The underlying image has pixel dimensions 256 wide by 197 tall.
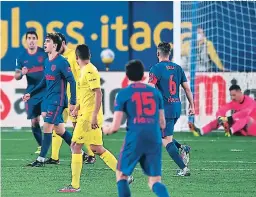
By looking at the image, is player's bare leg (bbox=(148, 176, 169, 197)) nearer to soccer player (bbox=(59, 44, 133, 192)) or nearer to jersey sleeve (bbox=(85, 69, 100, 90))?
soccer player (bbox=(59, 44, 133, 192))

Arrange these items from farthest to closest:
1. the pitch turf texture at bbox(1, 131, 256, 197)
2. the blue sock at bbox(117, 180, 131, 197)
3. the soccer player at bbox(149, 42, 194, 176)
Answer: the soccer player at bbox(149, 42, 194, 176)
the pitch turf texture at bbox(1, 131, 256, 197)
the blue sock at bbox(117, 180, 131, 197)

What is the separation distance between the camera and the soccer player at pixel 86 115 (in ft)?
35.2

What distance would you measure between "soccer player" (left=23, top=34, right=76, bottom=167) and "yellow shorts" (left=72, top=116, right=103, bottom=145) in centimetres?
140

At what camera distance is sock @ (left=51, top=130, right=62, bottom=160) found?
13836mm

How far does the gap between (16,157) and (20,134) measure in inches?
180

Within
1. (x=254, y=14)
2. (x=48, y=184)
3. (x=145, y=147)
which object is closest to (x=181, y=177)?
(x=48, y=184)

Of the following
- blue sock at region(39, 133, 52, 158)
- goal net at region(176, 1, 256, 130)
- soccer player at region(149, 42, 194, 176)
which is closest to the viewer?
soccer player at region(149, 42, 194, 176)

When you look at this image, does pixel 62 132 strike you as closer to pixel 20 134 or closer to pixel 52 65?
pixel 52 65

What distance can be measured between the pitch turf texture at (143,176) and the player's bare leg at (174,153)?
135mm

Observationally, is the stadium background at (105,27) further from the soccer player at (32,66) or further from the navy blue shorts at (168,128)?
the navy blue shorts at (168,128)

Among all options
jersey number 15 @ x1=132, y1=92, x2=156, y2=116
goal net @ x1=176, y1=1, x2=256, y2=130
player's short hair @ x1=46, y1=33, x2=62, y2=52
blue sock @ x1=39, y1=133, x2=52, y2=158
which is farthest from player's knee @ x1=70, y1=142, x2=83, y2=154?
goal net @ x1=176, y1=1, x2=256, y2=130

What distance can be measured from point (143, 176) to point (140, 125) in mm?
3474

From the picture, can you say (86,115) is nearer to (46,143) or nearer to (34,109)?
(46,143)

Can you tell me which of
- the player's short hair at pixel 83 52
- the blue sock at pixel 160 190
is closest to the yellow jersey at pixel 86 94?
the player's short hair at pixel 83 52
